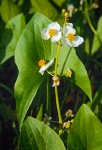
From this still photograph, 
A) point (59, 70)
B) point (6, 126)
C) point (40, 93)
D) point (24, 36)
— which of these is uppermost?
point (24, 36)

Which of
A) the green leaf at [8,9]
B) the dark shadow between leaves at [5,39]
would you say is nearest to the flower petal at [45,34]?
the dark shadow between leaves at [5,39]

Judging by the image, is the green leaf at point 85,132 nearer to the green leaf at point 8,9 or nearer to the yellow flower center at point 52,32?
the yellow flower center at point 52,32

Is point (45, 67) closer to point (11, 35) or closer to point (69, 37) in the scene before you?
point (69, 37)

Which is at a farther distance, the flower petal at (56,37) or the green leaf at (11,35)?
the green leaf at (11,35)

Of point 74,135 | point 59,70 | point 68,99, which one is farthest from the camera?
point 68,99

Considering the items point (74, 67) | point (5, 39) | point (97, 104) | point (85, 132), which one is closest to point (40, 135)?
point (85, 132)

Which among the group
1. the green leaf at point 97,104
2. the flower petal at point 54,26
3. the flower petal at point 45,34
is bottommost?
the green leaf at point 97,104

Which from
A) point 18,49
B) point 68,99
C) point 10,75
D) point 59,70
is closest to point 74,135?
point 59,70

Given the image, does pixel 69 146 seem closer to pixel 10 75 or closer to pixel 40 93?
pixel 40 93
